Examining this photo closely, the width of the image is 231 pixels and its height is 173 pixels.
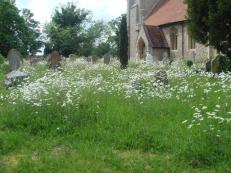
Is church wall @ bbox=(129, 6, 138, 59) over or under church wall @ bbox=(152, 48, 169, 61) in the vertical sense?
over

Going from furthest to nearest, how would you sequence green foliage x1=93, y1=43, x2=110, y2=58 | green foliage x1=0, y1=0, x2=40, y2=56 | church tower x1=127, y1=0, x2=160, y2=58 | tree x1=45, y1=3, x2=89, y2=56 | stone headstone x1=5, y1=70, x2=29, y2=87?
green foliage x1=93, y1=43, x2=110, y2=58
tree x1=45, y1=3, x2=89, y2=56
church tower x1=127, y1=0, x2=160, y2=58
green foliage x1=0, y1=0, x2=40, y2=56
stone headstone x1=5, y1=70, x2=29, y2=87

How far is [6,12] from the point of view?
4481cm

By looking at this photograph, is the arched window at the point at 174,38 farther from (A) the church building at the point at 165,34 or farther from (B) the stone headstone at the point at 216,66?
(B) the stone headstone at the point at 216,66

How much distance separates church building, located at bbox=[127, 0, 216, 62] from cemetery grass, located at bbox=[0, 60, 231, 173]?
885 inches


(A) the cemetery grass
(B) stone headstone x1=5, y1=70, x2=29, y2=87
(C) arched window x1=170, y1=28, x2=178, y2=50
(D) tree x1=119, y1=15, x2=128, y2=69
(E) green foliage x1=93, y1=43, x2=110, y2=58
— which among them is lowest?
(A) the cemetery grass

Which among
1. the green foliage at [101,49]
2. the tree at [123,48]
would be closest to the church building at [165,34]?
the tree at [123,48]

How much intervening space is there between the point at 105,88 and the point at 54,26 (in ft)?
152

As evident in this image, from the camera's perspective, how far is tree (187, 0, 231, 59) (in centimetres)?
1747

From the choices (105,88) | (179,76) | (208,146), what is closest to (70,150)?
(208,146)

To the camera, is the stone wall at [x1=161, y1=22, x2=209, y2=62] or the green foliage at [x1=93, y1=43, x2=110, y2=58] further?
the green foliage at [x1=93, y1=43, x2=110, y2=58]

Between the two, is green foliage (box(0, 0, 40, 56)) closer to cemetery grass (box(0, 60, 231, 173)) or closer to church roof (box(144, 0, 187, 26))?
church roof (box(144, 0, 187, 26))

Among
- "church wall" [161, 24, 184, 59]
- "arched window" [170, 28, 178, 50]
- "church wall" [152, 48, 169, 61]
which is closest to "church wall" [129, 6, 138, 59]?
"church wall" [152, 48, 169, 61]

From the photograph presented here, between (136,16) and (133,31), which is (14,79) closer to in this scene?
(136,16)

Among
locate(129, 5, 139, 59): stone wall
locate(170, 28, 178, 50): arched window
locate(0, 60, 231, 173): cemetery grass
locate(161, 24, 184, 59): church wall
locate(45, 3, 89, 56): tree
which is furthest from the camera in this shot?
locate(45, 3, 89, 56): tree
